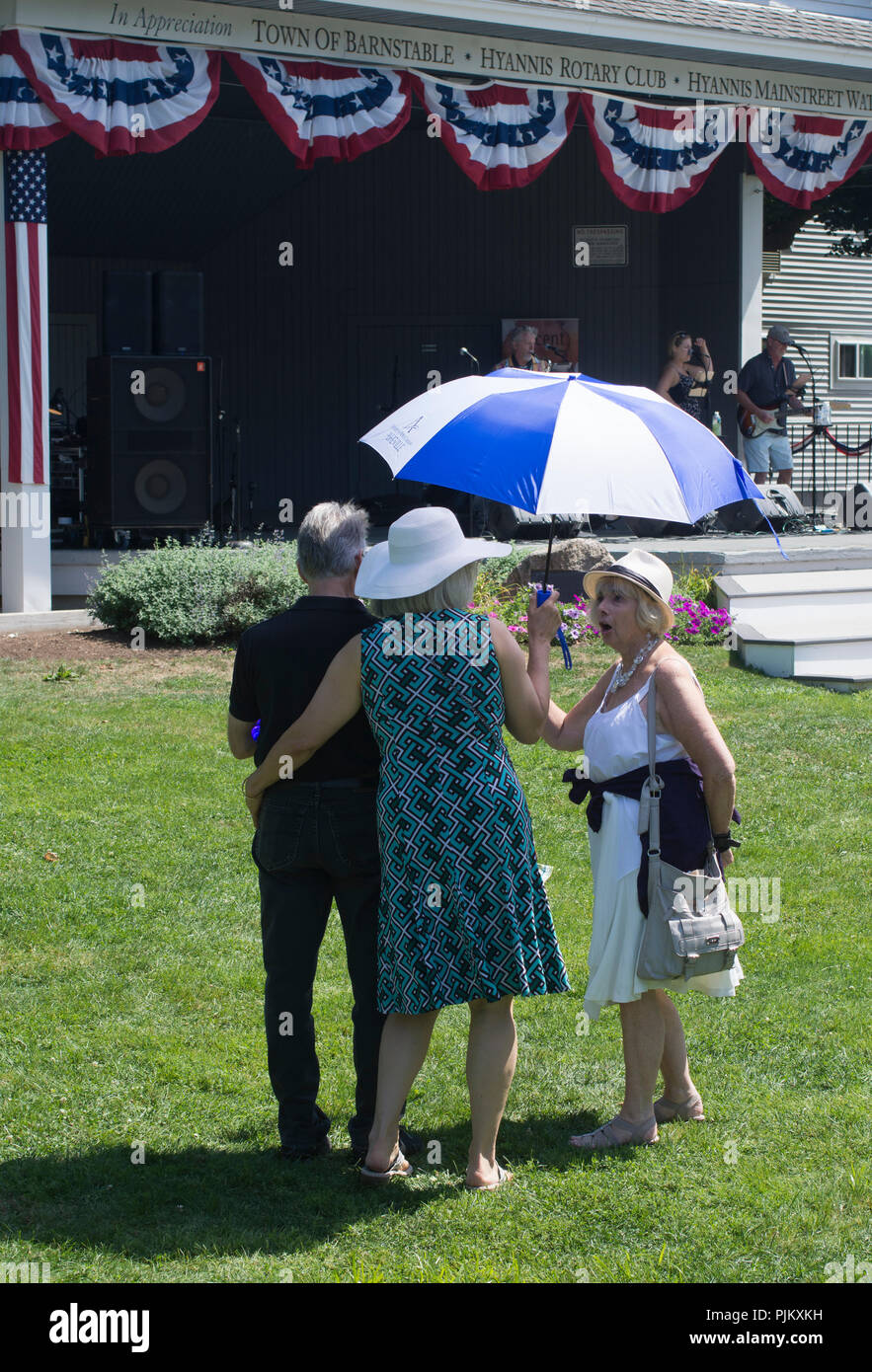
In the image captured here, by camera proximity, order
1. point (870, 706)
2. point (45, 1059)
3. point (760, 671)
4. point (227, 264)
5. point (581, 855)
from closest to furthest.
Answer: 1. point (45, 1059)
2. point (581, 855)
3. point (870, 706)
4. point (760, 671)
5. point (227, 264)

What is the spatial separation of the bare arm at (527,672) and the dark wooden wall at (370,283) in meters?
14.5

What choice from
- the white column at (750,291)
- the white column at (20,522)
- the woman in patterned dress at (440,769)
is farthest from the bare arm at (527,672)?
the white column at (750,291)

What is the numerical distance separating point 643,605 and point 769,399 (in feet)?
36.9

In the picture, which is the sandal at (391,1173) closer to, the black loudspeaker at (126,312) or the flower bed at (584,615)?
the flower bed at (584,615)

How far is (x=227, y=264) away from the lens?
19.5 meters

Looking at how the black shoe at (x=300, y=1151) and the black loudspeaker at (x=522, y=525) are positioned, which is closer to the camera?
the black shoe at (x=300, y=1151)

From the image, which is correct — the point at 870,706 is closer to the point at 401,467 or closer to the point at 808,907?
the point at 808,907

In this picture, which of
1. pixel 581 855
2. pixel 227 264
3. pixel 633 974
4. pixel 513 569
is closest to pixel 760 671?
pixel 513 569

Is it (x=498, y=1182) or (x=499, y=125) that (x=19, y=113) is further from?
(x=498, y=1182)

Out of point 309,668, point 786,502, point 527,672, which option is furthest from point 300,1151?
point 786,502

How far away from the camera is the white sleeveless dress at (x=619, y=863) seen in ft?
12.3

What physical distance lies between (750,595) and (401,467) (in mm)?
7178

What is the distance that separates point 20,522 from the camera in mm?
10703

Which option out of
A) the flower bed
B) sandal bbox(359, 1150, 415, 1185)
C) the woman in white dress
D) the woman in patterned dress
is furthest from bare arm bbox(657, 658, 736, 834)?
the flower bed
